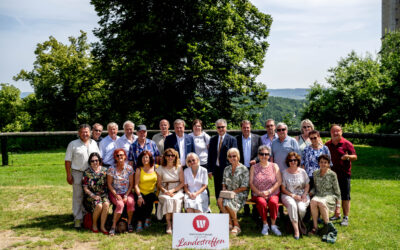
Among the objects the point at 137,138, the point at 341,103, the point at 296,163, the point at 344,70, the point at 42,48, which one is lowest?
the point at 296,163

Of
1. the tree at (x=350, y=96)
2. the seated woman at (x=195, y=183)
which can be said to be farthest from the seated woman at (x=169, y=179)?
the tree at (x=350, y=96)

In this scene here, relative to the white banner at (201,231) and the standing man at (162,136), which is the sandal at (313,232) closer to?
the white banner at (201,231)

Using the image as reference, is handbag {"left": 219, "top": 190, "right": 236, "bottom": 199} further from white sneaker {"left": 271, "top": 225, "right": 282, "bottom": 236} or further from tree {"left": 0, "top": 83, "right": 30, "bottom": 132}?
tree {"left": 0, "top": 83, "right": 30, "bottom": 132}

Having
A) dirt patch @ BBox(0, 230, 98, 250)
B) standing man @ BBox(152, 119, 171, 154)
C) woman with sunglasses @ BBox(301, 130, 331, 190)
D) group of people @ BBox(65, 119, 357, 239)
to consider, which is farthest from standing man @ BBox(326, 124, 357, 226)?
dirt patch @ BBox(0, 230, 98, 250)

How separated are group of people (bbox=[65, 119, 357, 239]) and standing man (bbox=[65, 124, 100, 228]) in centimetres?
2

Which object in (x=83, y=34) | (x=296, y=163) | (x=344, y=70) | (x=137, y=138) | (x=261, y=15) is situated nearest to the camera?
(x=296, y=163)

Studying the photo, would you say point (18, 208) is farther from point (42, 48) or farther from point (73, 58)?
point (42, 48)

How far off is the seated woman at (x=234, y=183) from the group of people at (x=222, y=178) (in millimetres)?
18

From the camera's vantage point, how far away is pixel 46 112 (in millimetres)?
30453

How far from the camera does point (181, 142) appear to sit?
709cm

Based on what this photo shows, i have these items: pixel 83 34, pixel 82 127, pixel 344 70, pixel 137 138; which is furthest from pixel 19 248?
pixel 344 70

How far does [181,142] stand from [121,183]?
149cm

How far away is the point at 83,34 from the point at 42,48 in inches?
160

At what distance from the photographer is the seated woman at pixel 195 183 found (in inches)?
251
